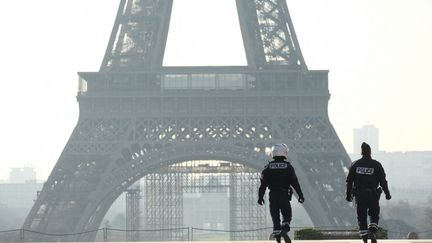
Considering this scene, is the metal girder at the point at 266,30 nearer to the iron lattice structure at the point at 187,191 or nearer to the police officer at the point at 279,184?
the iron lattice structure at the point at 187,191

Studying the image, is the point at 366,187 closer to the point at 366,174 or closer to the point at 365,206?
the point at 366,174

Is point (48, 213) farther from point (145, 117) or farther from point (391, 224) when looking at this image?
point (391, 224)

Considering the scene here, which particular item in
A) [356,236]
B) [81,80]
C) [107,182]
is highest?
[81,80]

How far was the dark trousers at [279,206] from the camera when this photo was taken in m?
20.8

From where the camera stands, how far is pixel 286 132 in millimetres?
71000

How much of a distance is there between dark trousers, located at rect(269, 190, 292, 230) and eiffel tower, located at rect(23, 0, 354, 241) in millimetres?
Answer: 48598

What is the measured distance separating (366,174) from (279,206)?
67.4 inches

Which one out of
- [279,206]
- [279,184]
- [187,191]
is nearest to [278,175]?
[279,184]

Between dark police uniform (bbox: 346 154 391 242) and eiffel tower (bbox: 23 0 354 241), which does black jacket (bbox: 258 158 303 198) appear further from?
eiffel tower (bbox: 23 0 354 241)

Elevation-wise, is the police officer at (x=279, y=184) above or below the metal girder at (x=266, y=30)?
below

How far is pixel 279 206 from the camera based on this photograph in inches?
822

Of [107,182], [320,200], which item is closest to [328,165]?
[320,200]

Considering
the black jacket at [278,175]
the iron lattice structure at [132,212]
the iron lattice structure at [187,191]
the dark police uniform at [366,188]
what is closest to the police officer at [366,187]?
the dark police uniform at [366,188]

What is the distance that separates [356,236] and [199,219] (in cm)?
13110
